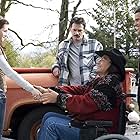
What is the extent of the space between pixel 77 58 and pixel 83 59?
88 millimetres

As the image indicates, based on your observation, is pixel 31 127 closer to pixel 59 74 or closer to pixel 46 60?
pixel 59 74

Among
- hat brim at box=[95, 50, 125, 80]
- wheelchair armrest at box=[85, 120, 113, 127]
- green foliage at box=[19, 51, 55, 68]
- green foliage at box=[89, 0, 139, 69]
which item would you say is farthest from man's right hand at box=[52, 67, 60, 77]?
green foliage at box=[89, 0, 139, 69]

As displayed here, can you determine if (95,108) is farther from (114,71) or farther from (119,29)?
(119,29)

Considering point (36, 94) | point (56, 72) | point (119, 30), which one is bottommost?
point (36, 94)

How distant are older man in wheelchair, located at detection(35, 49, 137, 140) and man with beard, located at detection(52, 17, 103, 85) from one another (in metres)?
1.14

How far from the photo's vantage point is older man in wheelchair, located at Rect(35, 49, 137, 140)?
4.12 meters

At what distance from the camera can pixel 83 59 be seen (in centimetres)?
557

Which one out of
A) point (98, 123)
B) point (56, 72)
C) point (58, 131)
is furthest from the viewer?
point (56, 72)

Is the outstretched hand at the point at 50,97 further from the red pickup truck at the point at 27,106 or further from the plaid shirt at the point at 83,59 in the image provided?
the red pickup truck at the point at 27,106

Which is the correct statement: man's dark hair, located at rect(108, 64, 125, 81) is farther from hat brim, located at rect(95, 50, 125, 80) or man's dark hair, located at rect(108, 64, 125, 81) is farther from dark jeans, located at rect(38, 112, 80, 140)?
dark jeans, located at rect(38, 112, 80, 140)

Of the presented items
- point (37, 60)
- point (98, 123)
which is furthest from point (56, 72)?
point (37, 60)

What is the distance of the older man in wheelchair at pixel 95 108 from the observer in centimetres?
412

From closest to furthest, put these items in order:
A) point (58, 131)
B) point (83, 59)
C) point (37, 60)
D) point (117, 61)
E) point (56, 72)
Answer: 1. point (58, 131)
2. point (117, 61)
3. point (83, 59)
4. point (56, 72)
5. point (37, 60)

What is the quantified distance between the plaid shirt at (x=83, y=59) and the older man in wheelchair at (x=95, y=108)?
112 centimetres
